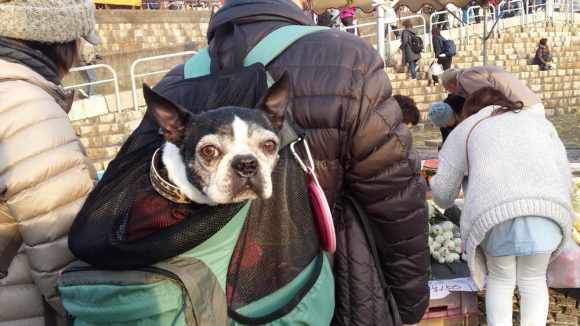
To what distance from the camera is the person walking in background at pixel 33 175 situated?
1760 mm

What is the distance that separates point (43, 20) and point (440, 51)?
1723cm

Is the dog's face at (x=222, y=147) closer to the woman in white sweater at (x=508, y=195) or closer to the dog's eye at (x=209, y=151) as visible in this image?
the dog's eye at (x=209, y=151)

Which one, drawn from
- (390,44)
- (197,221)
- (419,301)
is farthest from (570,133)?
(197,221)

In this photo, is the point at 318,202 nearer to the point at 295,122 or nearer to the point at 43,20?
the point at 295,122

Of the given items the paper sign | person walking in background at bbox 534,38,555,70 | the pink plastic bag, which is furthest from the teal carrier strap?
person walking in background at bbox 534,38,555,70

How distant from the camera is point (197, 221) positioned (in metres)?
1.54

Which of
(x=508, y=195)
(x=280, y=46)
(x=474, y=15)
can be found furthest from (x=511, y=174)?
(x=474, y=15)

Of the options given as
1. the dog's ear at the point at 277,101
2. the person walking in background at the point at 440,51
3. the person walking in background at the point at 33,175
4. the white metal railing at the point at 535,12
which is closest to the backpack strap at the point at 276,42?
the dog's ear at the point at 277,101

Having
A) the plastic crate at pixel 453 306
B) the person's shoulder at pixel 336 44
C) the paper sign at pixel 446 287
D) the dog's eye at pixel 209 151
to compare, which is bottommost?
the plastic crate at pixel 453 306

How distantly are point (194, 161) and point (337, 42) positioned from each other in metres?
0.66

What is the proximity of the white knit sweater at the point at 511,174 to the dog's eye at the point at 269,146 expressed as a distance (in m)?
2.03

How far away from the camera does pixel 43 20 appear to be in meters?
2.07

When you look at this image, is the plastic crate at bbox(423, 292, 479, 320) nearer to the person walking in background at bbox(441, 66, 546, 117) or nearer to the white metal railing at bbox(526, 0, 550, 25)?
the person walking in background at bbox(441, 66, 546, 117)

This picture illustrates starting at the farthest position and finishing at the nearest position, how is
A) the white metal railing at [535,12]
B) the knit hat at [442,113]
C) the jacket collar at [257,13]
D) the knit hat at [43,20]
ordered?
1. the white metal railing at [535,12]
2. the knit hat at [442,113]
3. the knit hat at [43,20]
4. the jacket collar at [257,13]
